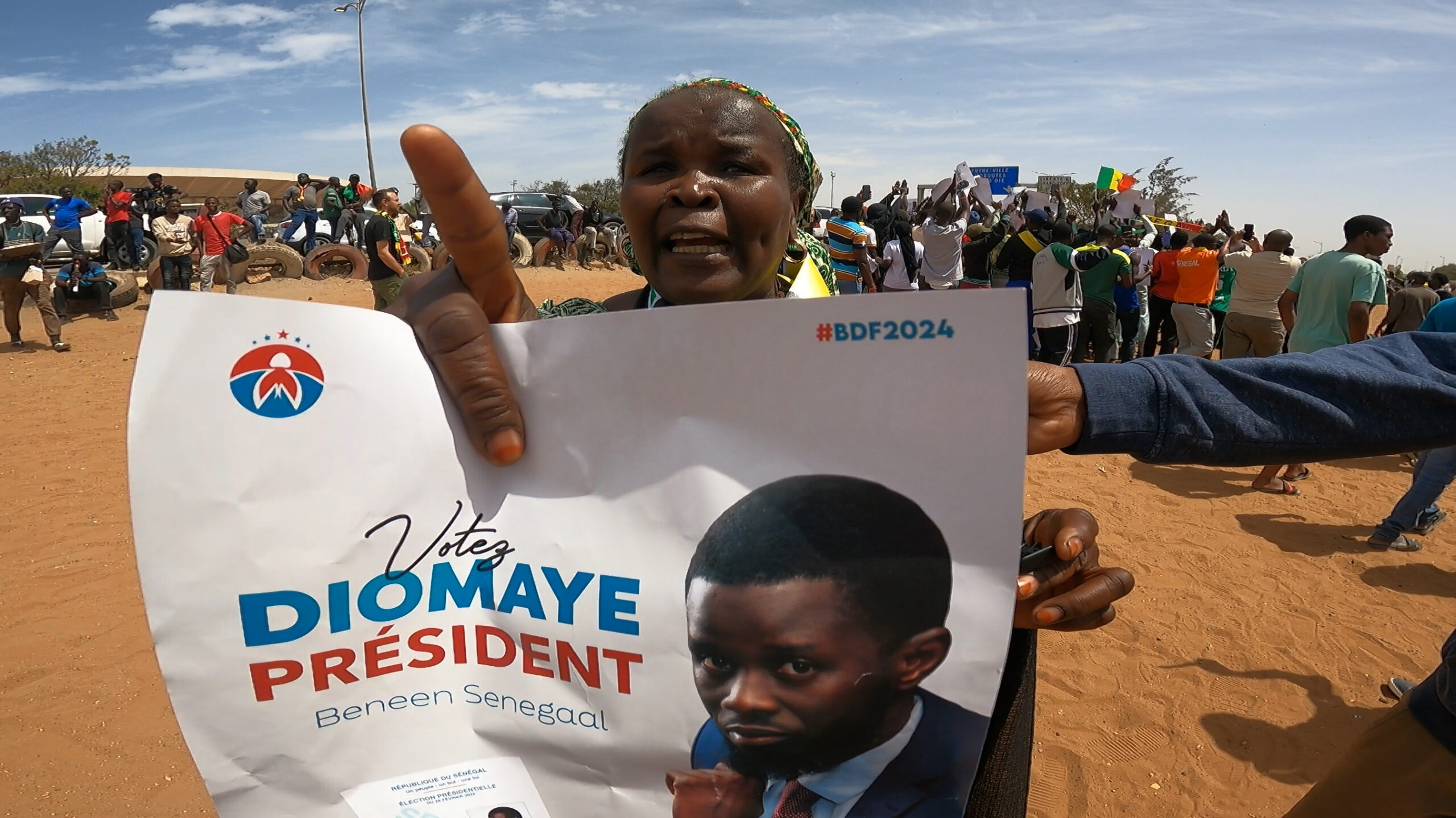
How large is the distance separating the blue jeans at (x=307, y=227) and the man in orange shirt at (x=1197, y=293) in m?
13.8

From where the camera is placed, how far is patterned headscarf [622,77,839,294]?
52.5 inches

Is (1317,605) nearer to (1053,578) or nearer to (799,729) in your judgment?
(1053,578)

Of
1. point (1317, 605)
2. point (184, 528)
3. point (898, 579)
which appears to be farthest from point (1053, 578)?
point (1317, 605)

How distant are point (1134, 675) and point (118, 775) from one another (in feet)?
13.7

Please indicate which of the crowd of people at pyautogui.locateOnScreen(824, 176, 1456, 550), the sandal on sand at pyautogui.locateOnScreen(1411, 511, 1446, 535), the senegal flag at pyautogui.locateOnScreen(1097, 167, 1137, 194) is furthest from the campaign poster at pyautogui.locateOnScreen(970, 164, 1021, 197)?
the sandal on sand at pyautogui.locateOnScreen(1411, 511, 1446, 535)

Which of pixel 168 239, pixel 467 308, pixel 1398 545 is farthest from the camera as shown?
pixel 168 239

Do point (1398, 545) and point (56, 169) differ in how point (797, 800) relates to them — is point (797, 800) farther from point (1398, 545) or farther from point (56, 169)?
point (56, 169)

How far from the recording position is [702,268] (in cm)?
125

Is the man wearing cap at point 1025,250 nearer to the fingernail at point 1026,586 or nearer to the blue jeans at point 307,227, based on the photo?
the fingernail at point 1026,586

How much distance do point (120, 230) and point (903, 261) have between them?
40.9 ft

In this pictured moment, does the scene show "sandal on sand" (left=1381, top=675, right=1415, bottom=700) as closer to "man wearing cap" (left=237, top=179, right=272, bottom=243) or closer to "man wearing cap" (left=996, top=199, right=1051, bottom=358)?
"man wearing cap" (left=996, top=199, right=1051, bottom=358)

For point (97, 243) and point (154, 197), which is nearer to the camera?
point (97, 243)

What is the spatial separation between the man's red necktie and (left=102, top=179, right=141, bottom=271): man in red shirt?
15190 millimetres

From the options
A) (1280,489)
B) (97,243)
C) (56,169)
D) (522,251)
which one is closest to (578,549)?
(1280,489)
